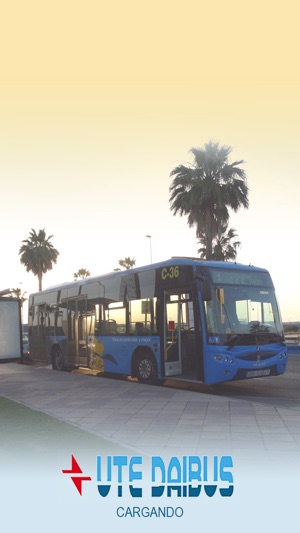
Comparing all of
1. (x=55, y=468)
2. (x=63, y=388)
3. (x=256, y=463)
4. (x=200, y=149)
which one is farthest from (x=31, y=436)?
(x=200, y=149)

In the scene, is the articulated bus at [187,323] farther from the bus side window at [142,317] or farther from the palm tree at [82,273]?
the palm tree at [82,273]

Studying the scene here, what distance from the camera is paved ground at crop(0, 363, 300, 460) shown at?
7.54m

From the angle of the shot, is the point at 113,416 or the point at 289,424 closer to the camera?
the point at 289,424

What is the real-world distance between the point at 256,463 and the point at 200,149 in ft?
96.2

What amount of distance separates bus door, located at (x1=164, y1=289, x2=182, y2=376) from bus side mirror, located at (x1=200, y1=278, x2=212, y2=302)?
4.08 ft

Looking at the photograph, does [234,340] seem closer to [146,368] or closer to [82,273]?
[146,368]

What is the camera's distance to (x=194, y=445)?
756 cm

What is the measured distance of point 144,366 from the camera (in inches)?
587

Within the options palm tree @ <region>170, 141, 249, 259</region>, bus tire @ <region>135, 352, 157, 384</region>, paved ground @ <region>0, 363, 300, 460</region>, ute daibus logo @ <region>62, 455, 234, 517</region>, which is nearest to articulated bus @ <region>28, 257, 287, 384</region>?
bus tire @ <region>135, 352, 157, 384</region>

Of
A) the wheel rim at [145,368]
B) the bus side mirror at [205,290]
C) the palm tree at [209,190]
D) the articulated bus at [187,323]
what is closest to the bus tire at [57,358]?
the articulated bus at [187,323]

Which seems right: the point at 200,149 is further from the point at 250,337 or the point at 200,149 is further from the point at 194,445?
the point at 194,445

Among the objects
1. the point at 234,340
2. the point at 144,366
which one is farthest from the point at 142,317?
the point at 234,340

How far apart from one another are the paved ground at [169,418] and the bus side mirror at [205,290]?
220 centimetres

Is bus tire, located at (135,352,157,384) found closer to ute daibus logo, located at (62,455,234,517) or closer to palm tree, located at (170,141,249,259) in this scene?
ute daibus logo, located at (62,455,234,517)
